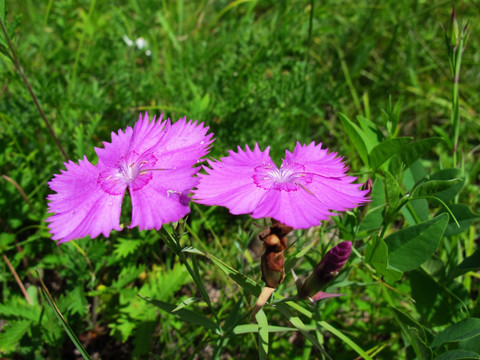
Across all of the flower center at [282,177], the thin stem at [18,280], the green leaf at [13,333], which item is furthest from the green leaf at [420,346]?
the thin stem at [18,280]

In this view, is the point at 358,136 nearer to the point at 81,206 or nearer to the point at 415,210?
the point at 415,210

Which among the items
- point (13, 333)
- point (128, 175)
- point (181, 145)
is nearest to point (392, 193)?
point (181, 145)

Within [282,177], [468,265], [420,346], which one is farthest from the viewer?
[468,265]

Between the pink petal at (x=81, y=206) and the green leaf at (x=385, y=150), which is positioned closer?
the pink petal at (x=81, y=206)

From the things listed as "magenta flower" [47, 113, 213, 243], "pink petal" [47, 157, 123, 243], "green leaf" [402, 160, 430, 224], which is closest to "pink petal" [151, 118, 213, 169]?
"magenta flower" [47, 113, 213, 243]

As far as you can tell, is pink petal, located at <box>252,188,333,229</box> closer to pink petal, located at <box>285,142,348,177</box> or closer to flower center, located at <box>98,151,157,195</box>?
pink petal, located at <box>285,142,348,177</box>

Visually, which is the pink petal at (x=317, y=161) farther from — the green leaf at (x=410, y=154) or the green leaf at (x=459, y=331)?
the green leaf at (x=459, y=331)
